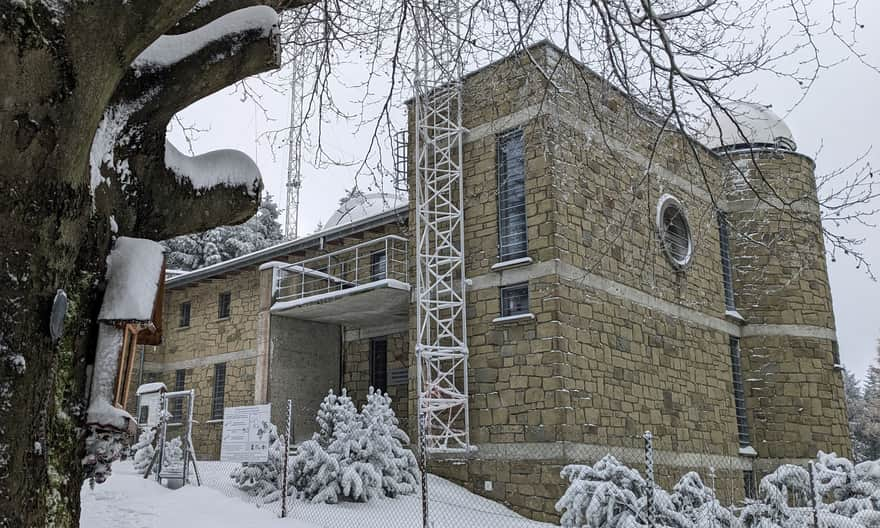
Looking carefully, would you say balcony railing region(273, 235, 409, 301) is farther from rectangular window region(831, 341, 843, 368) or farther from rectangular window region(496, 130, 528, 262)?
rectangular window region(831, 341, 843, 368)

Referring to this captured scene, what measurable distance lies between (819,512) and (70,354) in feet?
24.8

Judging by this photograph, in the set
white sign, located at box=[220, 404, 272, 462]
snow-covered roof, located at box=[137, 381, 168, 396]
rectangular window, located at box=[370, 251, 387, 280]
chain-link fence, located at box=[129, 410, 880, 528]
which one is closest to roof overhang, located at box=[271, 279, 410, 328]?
rectangular window, located at box=[370, 251, 387, 280]

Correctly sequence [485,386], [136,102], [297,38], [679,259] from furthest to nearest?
1. [679,259]
2. [485,386]
3. [297,38]
4. [136,102]

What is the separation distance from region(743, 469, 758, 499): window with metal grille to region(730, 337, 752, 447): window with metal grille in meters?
0.63

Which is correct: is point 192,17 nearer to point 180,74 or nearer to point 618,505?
point 180,74

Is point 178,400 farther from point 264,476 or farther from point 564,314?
point 564,314

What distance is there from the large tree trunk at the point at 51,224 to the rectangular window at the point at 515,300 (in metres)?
10.2

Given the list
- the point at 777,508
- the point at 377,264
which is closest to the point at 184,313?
the point at 377,264

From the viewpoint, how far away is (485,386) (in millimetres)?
12844

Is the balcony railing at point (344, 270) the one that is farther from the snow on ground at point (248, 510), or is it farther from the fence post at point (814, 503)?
the fence post at point (814, 503)

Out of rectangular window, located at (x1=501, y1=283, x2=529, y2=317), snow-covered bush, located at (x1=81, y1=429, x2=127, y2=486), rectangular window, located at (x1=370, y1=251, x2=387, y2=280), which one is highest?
rectangular window, located at (x1=370, y1=251, x2=387, y2=280)

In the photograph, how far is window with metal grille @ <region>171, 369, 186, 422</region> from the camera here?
20312 mm

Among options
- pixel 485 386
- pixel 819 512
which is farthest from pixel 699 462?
pixel 819 512

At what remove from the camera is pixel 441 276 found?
13555 millimetres
